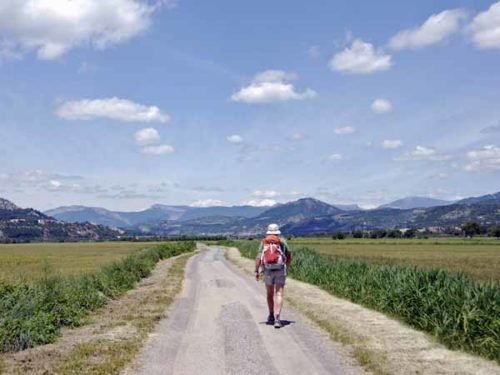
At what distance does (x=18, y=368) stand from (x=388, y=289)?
1140cm

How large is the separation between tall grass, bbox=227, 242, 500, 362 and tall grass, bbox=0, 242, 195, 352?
847 cm

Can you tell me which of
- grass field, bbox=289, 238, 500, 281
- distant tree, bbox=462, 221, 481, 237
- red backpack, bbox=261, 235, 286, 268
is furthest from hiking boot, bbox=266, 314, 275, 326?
distant tree, bbox=462, 221, 481, 237

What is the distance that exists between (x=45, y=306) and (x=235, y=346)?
585cm

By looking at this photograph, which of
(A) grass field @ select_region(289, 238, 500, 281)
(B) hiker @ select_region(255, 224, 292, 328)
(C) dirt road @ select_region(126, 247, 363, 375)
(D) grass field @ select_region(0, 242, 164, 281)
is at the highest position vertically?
(B) hiker @ select_region(255, 224, 292, 328)

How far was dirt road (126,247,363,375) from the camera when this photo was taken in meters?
9.31

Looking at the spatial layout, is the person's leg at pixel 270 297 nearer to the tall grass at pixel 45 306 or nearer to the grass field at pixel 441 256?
the tall grass at pixel 45 306

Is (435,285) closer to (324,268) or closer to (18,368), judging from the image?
(18,368)

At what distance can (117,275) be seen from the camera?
25766 mm

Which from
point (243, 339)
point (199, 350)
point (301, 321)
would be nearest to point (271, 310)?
point (301, 321)

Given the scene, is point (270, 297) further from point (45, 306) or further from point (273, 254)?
point (45, 306)

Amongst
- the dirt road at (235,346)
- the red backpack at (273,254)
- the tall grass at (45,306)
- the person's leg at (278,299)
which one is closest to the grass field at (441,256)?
the person's leg at (278,299)

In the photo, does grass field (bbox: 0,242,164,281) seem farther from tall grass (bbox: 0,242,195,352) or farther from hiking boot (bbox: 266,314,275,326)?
hiking boot (bbox: 266,314,275,326)

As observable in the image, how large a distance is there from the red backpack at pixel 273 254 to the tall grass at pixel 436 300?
3770 mm

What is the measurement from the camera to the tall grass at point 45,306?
1166 centimetres
